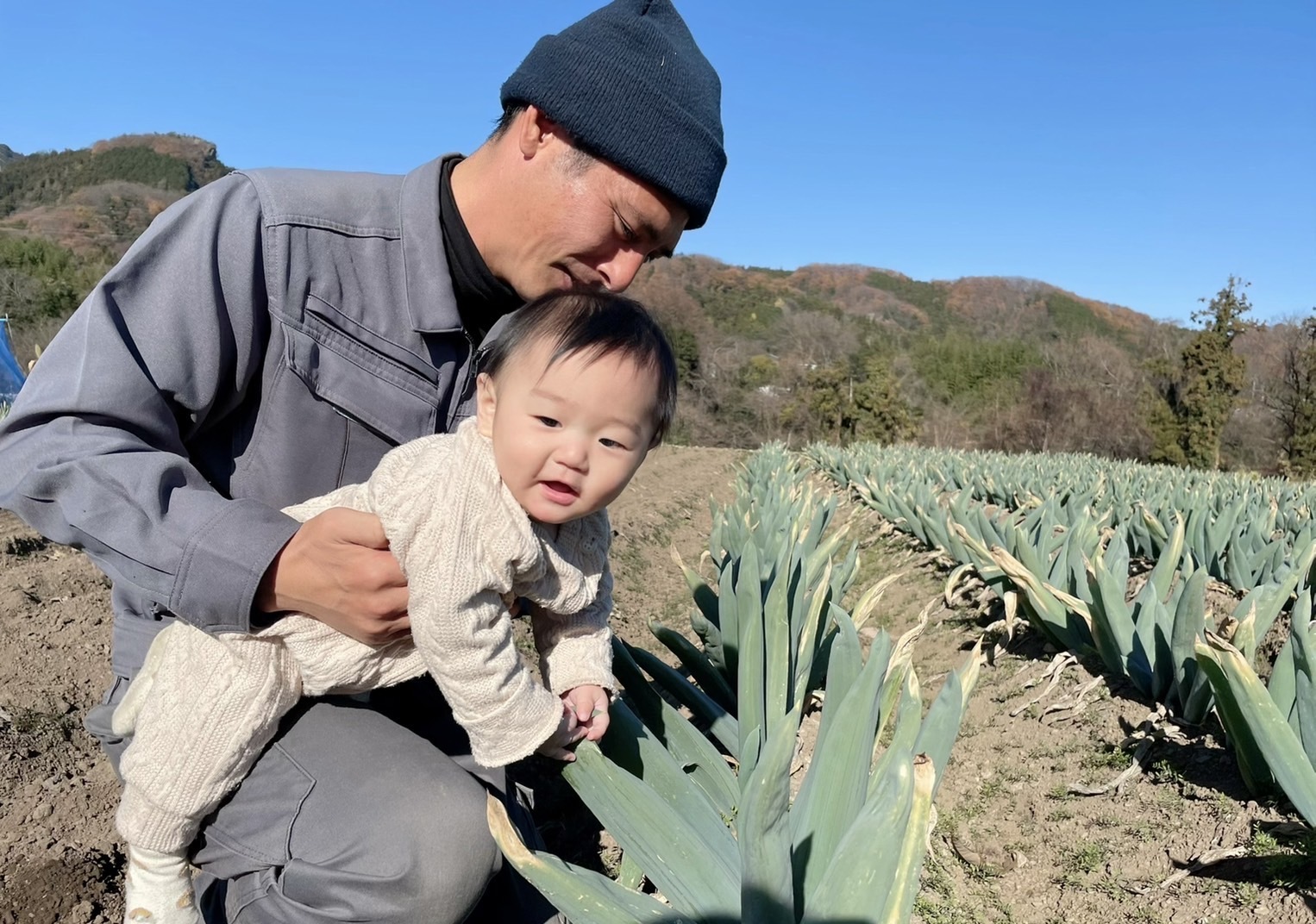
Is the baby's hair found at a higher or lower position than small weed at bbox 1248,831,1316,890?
higher

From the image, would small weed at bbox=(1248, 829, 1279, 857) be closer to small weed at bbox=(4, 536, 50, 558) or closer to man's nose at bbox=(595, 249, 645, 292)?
man's nose at bbox=(595, 249, 645, 292)

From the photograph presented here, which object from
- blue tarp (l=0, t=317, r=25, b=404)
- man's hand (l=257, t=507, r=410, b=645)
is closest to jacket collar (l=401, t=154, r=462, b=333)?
man's hand (l=257, t=507, r=410, b=645)

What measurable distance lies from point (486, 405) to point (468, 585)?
0.29 meters

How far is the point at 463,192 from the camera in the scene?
1676 millimetres

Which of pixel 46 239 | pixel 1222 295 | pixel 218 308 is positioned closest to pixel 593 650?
pixel 218 308

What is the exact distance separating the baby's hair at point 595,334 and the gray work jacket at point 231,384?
0.33 metres

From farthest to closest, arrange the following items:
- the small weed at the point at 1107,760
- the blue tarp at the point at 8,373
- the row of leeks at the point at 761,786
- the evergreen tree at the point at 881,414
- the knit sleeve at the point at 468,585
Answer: the evergreen tree at the point at 881,414, the blue tarp at the point at 8,373, the small weed at the point at 1107,760, the knit sleeve at the point at 468,585, the row of leeks at the point at 761,786


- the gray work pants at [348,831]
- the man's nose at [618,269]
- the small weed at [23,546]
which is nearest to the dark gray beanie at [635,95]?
the man's nose at [618,269]

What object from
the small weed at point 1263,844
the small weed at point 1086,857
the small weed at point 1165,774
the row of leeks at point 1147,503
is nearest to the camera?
the small weed at point 1263,844

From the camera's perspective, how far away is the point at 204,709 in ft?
4.26

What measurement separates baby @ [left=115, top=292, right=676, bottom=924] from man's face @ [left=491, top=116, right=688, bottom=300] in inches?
11.3

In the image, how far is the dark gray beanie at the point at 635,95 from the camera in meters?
1.50

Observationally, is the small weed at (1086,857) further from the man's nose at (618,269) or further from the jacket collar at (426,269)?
the jacket collar at (426,269)

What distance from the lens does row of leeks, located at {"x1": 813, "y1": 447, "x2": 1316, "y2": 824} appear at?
5.27 ft
